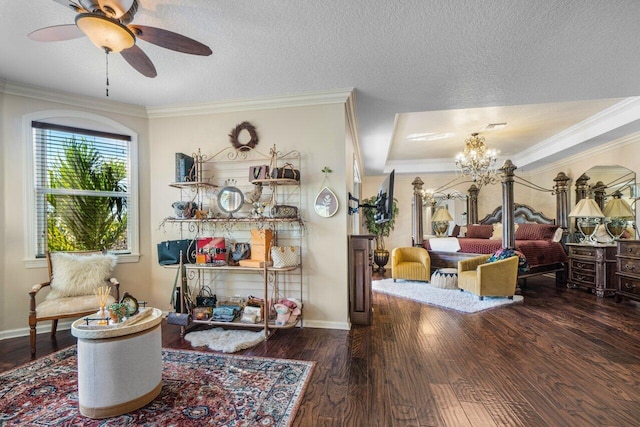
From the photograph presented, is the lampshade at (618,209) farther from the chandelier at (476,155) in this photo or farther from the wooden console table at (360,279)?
the wooden console table at (360,279)

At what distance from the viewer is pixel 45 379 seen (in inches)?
82.4

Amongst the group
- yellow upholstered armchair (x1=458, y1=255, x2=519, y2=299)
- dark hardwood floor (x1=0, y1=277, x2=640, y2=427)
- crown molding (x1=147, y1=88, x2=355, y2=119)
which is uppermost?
crown molding (x1=147, y1=88, x2=355, y2=119)

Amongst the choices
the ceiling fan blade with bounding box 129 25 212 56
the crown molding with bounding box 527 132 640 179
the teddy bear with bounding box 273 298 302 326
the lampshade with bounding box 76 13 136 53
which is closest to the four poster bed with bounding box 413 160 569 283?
the crown molding with bounding box 527 132 640 179

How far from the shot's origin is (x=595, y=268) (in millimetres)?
4414

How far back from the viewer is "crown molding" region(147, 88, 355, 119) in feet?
10.2

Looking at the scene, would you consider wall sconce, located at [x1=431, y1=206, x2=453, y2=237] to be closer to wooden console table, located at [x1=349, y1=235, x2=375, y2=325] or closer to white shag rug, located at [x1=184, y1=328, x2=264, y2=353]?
wooden console table, located at [x1=349, y1=235, x2=375, y2=325]

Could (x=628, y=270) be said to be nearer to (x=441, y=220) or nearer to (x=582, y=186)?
(x=582, y=186)

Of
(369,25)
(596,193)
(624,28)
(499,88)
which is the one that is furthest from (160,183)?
(596,193)

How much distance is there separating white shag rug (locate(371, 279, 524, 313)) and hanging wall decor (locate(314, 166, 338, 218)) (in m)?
2.23

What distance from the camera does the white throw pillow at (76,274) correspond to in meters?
2.82

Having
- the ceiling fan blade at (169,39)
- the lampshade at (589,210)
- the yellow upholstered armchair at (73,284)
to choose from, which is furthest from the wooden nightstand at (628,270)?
the yellow upholstered armchair at (73,284)

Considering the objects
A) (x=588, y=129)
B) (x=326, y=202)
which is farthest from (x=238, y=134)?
(x=588, y=129)

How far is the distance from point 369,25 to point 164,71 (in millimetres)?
1991

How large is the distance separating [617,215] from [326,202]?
490 cm
